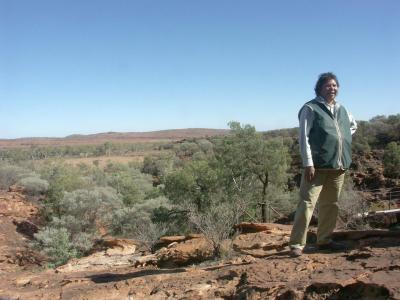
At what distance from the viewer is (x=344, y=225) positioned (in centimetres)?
1067

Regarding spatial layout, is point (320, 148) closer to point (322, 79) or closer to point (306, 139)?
point (306, 139)

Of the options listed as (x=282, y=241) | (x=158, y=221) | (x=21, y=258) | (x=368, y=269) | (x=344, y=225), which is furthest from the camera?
(x=158, y=221)

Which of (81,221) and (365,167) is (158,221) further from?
(365,167)

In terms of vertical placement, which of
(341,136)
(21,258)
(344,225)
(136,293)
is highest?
(341,136)

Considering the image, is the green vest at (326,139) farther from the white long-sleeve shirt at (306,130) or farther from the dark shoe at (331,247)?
the dark shoe at (331,247)

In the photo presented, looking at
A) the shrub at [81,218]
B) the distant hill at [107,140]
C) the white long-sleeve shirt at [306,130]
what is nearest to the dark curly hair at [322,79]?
the white long-sleeve shirt at [306,130]

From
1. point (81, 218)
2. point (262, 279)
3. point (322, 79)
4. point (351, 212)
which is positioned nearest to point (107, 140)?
point (81, 218)

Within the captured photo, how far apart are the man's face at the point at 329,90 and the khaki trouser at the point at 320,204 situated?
29.0 inches

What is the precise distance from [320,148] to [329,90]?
0.59 metres

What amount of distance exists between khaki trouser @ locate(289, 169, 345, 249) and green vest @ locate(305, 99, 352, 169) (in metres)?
0.12

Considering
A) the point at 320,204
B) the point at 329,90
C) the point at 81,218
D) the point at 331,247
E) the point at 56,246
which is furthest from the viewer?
the point at 81,218

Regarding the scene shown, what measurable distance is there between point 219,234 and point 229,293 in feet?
10.9

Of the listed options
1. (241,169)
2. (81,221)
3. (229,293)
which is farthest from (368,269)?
(81,221)

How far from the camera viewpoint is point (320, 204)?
448cm
